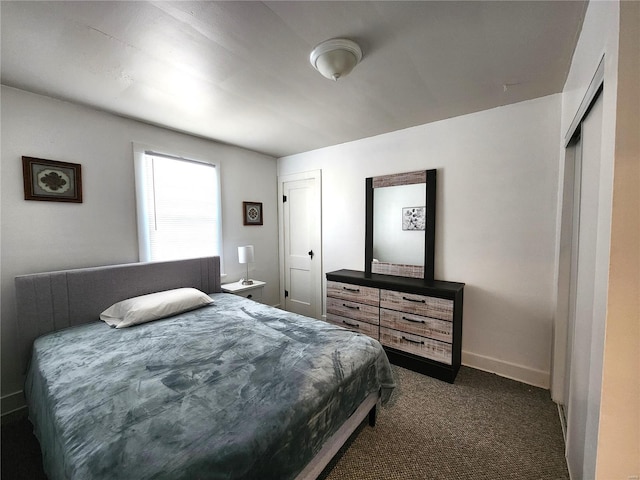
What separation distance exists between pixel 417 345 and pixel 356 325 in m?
0.69

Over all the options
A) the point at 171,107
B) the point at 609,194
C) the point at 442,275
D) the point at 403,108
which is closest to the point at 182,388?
the point at 609,194

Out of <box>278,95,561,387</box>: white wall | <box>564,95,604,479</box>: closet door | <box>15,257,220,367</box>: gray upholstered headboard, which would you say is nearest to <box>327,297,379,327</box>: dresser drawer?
<box>278,95,561,387</box>: white wall

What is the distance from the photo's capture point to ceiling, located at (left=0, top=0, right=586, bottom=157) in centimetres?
126

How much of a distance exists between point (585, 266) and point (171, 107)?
3.18 m

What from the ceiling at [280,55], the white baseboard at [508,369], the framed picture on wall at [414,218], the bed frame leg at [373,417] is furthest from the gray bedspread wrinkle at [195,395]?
the ceiling at [280,55]

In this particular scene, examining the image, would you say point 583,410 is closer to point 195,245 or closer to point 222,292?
point 222,292

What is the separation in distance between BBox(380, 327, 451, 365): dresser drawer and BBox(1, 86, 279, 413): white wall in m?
2.77

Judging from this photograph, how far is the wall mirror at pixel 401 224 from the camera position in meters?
2.69

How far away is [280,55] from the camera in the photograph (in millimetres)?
1582

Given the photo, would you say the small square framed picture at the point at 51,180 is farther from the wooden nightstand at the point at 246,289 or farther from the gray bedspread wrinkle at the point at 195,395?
the wooden nightstand at the point at 246,289

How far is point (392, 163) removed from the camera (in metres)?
2.98

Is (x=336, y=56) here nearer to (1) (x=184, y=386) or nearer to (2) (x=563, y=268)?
(1) (x=184, y=386)

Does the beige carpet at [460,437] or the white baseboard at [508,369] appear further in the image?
the white baseboard at [508,369]

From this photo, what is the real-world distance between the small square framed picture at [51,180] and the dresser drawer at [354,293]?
2.62 meters
